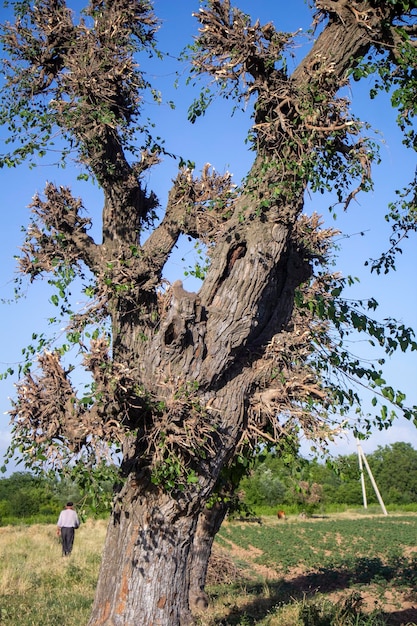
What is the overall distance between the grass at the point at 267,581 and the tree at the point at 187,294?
2.36 meters

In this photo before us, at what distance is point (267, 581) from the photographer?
46.5 ft

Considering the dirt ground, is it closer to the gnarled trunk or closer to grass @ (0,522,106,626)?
the gnarled trunk

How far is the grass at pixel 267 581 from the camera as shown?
873 cm

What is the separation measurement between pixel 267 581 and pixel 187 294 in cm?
987

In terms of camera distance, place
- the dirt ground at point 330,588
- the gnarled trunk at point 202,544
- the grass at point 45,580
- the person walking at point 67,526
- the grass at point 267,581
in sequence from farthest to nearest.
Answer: the person walking at point 67,526, the gnarled trunk at point 202,544, the dirt ground at point 330,588, the grass at point 45,580, the grass at point 267,581

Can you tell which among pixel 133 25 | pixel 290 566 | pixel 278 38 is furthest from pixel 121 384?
pixel 290 566

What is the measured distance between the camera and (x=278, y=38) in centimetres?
696

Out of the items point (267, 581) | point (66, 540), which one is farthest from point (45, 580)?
point (267, 581)

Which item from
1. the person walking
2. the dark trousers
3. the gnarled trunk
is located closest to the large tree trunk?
the gnarled trunk

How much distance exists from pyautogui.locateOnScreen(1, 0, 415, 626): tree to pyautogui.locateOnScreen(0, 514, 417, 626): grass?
236 centimetres

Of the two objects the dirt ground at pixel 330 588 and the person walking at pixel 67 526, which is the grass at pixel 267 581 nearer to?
the dirt ground at pixel 330 588

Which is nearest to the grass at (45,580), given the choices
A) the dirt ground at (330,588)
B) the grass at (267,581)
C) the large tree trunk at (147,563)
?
the grass at (267,581)

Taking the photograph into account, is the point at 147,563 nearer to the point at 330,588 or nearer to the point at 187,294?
the point at 187,294

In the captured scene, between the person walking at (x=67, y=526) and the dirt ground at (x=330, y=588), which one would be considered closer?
the dirt ground at (x=330, y=588)
